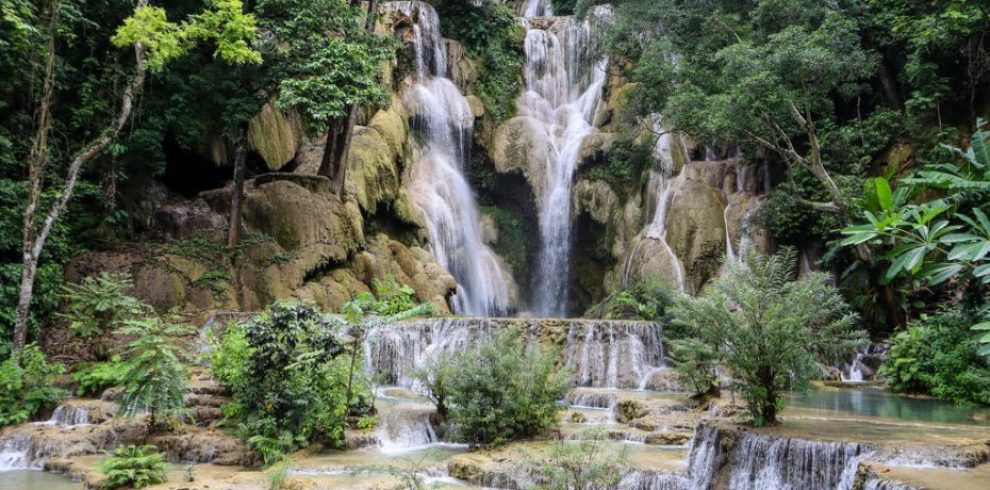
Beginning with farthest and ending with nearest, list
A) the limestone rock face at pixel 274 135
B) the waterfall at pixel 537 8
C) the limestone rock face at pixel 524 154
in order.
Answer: the waterfall at pixel 537 8 < the limestone rock face at pixel 524 154 < the limestone rock face at pixel 274 135

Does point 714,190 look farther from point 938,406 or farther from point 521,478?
point 521,478

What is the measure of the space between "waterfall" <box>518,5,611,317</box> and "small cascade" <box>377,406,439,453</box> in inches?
593

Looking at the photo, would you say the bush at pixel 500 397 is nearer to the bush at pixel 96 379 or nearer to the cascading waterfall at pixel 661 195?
the bush at pixel 96 379

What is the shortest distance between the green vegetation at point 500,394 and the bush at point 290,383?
178cm

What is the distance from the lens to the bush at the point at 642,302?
1758 cm

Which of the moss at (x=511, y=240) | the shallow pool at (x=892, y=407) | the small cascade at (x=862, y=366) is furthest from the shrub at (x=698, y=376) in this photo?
the moss at (x=511, y=240)

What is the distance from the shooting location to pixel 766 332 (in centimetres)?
804

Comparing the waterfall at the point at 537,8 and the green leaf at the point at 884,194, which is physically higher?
the waterfall at the point at 537,8

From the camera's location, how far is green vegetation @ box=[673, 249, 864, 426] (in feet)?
26.5

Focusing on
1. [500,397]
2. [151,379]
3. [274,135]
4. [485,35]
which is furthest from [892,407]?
[485,35]

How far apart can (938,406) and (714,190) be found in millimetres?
12869

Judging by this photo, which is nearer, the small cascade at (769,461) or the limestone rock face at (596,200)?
the small cascade at (769,461)

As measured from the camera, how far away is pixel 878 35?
21.5 m

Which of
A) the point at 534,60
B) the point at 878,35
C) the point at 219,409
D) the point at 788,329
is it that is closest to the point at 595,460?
the point at 788,329
